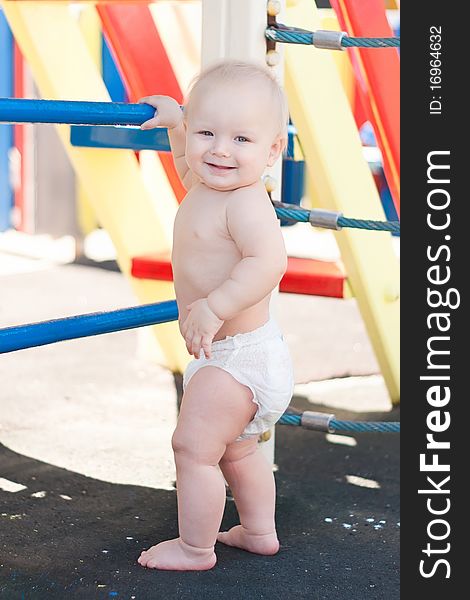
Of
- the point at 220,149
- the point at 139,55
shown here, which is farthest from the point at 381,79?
the point at 220,149

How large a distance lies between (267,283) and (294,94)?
952 millimetres

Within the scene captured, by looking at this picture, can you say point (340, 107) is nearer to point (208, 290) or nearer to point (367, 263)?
point (367, 263)

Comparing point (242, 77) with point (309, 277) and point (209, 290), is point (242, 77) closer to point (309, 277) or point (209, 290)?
point (209, 290)

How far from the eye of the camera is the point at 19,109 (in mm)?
1639

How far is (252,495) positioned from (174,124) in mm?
632

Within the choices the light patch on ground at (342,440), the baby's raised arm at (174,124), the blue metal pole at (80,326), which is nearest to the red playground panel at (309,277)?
the light patch on ground at (342,440)

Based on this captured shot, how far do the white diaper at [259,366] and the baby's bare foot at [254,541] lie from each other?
191 mm

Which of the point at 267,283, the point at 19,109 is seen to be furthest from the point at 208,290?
the point at 19,109

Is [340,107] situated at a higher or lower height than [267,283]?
higher

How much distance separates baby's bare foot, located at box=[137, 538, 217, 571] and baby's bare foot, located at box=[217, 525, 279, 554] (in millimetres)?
92

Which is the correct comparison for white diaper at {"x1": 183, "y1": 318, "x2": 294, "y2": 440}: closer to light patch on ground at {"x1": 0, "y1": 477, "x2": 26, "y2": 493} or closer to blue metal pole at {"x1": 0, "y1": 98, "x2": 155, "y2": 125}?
blue metal pole at {"x1": 0, "y1": 98, "x2": 155, "y2": 125}

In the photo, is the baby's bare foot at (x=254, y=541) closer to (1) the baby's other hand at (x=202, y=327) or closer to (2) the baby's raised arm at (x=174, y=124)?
(1) the baby's other hand at (x=202, y=327)

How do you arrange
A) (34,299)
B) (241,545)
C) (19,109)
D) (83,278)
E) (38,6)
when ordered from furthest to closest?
(83,278) → (34,299) → (38,6) → (241,545) → (19,109)

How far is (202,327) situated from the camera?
65.4 inches
